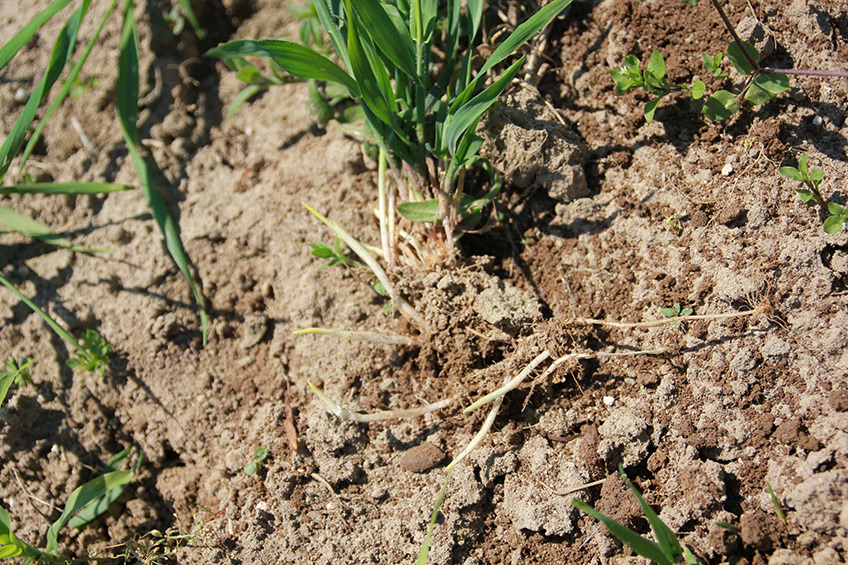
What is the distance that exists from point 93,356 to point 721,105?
6.91 feet

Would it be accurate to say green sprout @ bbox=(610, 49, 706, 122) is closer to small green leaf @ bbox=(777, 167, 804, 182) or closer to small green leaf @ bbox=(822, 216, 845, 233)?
small green leaf @ bbox=(777, 167, 804, 182)

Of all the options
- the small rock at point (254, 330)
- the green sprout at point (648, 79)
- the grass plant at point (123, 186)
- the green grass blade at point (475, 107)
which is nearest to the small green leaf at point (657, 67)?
the green sprout at point (648, 79)

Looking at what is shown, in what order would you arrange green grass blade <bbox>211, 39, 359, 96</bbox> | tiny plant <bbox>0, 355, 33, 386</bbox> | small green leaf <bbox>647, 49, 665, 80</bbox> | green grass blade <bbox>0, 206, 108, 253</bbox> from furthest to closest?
green grass blade <bbox>0, 206, 108, 253</bbox>
tiny plant <bbox>0, 355, 33, 386</bbox>
small green leaf <bbox>647, 49, 665, 80</bbox>
green grass blade <bbox>211, 39, 359, 96</bbox>

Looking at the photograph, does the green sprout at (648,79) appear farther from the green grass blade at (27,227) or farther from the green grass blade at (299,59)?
the green grass blade at (27,227)

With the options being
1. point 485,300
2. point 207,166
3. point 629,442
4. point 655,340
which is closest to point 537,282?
point 485,300

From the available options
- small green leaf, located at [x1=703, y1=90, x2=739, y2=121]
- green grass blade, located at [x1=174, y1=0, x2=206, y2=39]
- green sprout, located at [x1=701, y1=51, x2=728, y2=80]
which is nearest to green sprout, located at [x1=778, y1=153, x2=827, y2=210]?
small green leaf, located at [x1=703, y1=90, x2=739, y2=121]

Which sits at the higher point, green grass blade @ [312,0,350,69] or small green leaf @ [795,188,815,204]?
green grass blade @ [312,0,350,69]

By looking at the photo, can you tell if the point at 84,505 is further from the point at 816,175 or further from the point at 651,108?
the point at 816,175

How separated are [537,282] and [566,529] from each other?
70cm

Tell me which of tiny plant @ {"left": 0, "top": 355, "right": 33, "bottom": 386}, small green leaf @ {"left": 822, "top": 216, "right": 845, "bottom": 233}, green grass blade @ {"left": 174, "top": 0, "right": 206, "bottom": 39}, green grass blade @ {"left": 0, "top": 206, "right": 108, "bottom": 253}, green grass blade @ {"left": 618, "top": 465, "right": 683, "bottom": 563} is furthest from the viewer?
green grass blade @ {"left": 174, "top": 0, "right": 206, "bottom": 39}

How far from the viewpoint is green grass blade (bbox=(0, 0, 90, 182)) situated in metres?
1.74

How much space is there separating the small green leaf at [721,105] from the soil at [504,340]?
0.07m

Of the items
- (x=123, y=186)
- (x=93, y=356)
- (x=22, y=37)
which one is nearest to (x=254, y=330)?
(x=93, y=356)

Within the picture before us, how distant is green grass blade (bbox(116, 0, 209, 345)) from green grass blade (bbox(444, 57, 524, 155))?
3.39ft
